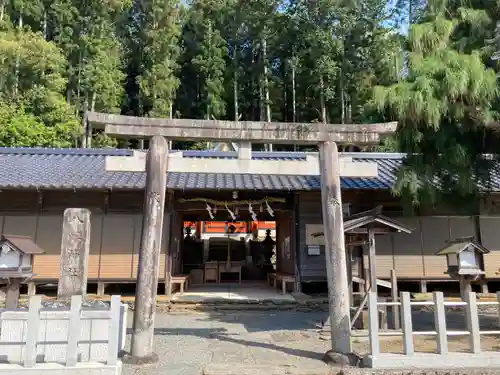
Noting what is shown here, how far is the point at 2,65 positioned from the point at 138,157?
19052 mm

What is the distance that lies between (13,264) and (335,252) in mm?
5177

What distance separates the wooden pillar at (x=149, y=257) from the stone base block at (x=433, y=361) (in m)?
2.98

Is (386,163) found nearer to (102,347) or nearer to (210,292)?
(210,292)

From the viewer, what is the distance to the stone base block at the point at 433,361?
5125 millimetres

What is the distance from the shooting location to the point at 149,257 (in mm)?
5703

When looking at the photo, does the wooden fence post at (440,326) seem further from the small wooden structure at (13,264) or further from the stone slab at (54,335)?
the small wooden structure at (13,264)

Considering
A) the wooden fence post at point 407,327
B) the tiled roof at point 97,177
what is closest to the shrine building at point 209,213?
the tiled roof at point 97,177

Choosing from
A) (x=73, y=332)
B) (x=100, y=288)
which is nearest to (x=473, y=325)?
(x=73, y=332)

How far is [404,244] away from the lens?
11188mm

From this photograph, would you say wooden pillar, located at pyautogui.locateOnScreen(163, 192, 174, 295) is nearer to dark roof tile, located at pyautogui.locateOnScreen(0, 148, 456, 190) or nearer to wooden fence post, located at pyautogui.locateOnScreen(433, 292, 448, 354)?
dark roof tile, located at pyautogui.locateOnScreen(0, 148, 456, 190)

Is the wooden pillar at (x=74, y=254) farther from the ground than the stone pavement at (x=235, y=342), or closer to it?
farther from the ground

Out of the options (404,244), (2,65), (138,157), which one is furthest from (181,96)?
(138,157)

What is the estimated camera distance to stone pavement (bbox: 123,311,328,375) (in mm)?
5328

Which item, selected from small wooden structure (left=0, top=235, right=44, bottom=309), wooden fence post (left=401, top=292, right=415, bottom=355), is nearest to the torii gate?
wooden fence post (left=401, top=292, right=415, bottom=355)
